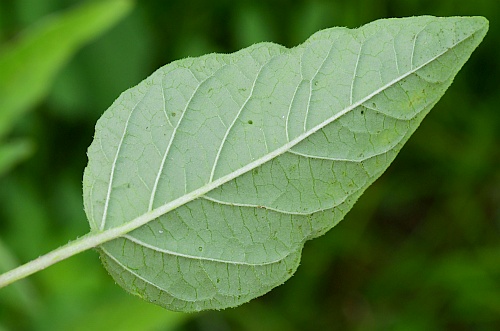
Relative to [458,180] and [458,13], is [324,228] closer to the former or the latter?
[458,13]

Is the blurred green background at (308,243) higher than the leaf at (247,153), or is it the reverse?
the leaf at (247,153)

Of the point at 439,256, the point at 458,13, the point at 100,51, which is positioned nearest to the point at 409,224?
the point at 439,256

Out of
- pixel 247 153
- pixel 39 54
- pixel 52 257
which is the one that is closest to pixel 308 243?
pixel 39 54

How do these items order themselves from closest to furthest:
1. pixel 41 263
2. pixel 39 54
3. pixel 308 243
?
pixel 41 263 → pixel 39 54 → pixel 308 243

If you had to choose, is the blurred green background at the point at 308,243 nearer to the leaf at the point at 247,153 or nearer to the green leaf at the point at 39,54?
the green leaf at the point at 39,54

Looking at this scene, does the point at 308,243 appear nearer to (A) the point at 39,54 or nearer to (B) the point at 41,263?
(A) the point at 39,54

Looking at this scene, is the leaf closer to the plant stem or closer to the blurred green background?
the plant stem

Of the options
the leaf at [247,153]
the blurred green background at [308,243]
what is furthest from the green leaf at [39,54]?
the leaf at [247,153]
